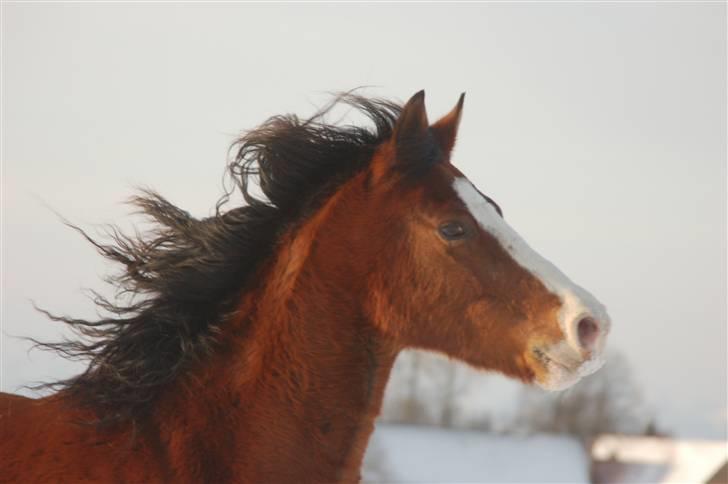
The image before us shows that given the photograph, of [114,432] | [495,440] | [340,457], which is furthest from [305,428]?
[495,440]

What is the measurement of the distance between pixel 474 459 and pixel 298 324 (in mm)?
6197

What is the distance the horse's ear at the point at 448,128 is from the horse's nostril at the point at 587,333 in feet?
3.92

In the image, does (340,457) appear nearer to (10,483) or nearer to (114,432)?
(114,432)

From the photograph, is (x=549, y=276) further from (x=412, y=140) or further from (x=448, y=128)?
(x=448, y=128)

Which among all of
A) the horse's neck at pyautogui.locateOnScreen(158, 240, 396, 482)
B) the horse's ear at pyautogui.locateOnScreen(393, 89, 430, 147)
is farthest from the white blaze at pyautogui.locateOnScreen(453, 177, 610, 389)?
the horse's neck at pyautogui.locateOnScreen(158, 240, 396, 482)

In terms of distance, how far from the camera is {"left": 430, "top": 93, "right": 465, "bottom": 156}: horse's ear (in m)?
4.93

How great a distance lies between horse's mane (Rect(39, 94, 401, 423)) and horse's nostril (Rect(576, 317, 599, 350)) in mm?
1329

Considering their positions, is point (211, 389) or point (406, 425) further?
point (406, 425)

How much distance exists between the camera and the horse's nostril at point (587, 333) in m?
4.18

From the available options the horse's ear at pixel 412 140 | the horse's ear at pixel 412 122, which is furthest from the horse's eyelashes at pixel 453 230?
the horse's ear at pixel 412 122

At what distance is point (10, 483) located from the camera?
4035 millimetres

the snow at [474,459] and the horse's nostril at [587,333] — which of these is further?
the snow at [474,459]

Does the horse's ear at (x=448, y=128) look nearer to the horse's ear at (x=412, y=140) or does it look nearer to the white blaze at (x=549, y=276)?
the horse's ear at (x=412, y=140)

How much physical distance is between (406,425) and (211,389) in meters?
7.26
